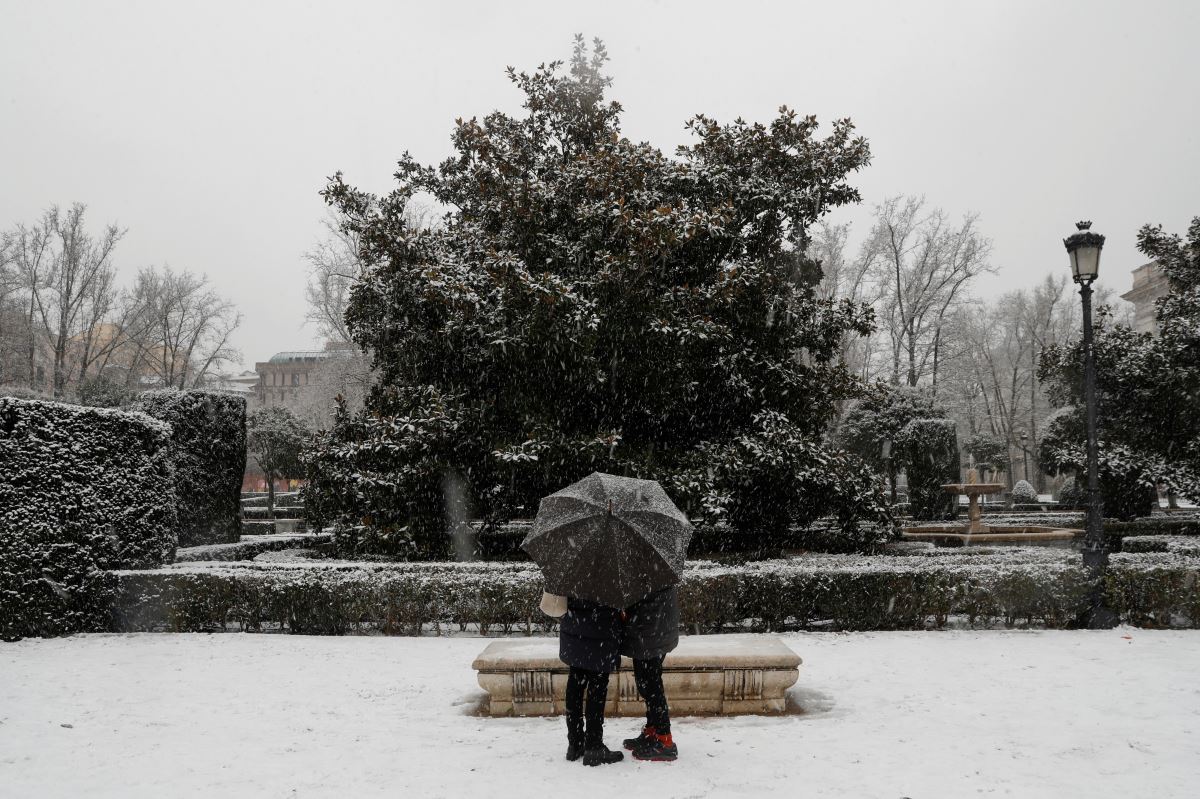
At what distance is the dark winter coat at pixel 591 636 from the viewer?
14.1 ft

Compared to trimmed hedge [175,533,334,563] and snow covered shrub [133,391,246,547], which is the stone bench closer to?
trimmed hedge [175,533,334,563]

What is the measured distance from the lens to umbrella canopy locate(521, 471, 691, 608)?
162 inches

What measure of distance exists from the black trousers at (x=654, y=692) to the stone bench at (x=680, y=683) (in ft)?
2.57

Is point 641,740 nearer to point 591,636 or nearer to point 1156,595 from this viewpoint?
point 591,636

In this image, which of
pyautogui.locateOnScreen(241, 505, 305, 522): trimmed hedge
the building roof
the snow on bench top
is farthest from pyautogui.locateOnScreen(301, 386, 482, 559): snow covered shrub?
the building roof

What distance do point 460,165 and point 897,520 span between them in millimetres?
10594

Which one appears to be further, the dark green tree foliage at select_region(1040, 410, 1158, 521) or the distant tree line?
the distant tree line

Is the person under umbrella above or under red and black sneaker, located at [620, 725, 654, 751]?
above

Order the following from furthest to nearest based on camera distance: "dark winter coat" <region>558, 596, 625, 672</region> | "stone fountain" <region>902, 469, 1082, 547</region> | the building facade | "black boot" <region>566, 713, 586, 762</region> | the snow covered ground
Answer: the building facade → "stone fountain" <region>902, 469, 1082, 547</region> → "black boot" <region>566, 713, 586, 762</region> → "dark winter coat" <region>558, 596, 625, 672</region> → the snow covered ground

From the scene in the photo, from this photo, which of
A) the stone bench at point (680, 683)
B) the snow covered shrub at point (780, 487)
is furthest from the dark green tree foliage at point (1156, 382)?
the stone bench at point (680, 683)

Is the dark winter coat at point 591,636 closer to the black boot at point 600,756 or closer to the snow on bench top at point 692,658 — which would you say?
the black boot at point 600,756

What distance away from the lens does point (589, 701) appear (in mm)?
4367

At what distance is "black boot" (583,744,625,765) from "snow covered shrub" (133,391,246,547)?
1161 cm

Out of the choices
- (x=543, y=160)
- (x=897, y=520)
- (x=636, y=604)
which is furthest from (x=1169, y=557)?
(x=543, y=160)
